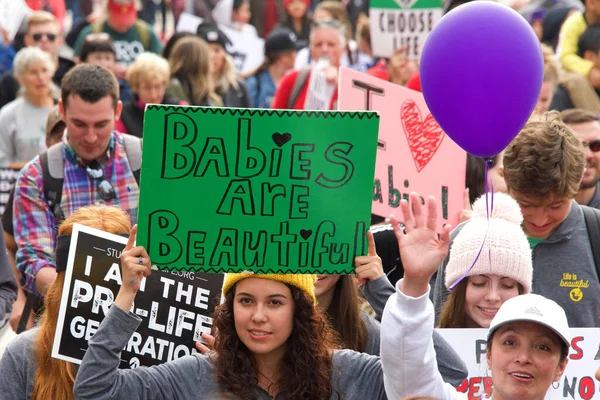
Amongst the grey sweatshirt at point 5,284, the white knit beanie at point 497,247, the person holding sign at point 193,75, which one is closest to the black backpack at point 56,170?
the grey sweatshirt at point 5,284

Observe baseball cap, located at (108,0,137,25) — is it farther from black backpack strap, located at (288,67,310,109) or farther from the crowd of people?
the crowd of people

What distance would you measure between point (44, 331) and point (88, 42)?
7462mm

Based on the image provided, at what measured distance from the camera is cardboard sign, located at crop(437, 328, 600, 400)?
5.62m

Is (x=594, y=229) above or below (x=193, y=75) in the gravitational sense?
below

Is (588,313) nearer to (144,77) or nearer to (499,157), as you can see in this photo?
(499,157)

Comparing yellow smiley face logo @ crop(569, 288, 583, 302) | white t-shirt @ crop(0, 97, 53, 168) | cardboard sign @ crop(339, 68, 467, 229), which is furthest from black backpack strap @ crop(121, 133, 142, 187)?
white t-shirt @ crop(0, 97, 53, 168)

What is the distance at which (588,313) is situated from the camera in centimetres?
606

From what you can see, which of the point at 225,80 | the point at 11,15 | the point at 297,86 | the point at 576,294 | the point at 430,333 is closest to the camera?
the point at 430,333

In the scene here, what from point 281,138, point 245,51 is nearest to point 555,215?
point 281,138

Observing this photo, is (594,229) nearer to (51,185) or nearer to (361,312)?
(361,312)

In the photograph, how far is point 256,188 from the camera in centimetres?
499

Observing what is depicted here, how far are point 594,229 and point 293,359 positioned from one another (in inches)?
76.8

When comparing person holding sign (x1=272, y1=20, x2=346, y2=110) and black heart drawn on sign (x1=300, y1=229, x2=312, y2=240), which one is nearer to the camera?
black heart drawn on sign (x1=300, y1=229, x2=312, y2=240)

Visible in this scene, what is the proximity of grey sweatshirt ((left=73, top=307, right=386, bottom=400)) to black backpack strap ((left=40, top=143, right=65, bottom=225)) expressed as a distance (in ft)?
7.38
